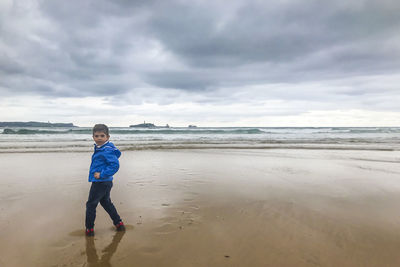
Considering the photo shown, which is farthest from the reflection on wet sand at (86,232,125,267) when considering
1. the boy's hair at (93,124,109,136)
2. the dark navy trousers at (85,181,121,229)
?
the boy's hair at (93,124,109,136)

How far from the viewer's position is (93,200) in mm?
3500

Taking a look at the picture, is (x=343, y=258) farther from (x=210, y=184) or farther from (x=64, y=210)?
(x=64, y=210)

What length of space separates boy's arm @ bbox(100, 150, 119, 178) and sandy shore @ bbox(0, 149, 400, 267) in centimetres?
96

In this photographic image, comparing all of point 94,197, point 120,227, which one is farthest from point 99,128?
point 120,227

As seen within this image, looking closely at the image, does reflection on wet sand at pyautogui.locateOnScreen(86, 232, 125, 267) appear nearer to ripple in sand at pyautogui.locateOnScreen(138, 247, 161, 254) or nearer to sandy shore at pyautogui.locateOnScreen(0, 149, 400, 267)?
sandy shore at pyautogui.locateOnScreen(0, 149, 400, 267)

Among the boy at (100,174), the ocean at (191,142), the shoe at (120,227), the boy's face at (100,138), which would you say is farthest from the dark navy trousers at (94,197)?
the ocean at (191,142)

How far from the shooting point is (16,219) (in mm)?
4059

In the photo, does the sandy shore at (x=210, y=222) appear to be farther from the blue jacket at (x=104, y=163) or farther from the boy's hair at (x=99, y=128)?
the boy's hair at (x=99, y=128)

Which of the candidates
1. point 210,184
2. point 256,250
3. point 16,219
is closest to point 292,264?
point 256,250

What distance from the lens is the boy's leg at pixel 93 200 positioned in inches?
137

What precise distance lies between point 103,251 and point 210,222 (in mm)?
1725

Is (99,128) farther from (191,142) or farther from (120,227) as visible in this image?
(191,142)

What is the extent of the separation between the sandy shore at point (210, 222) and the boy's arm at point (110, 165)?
96 centimetres

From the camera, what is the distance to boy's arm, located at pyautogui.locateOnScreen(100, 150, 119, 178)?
345cm
